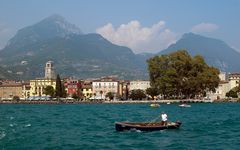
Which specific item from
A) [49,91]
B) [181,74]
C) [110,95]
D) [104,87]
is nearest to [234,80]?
[110,95]

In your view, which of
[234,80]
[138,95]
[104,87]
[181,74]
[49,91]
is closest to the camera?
[181,74]

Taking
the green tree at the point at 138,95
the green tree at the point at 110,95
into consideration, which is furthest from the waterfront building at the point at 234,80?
the green tree at the point at 110,95

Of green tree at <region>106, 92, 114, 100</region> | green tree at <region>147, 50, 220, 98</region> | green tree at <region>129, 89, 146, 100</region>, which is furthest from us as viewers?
green tree at <region>106, 92, 114, 100</region>

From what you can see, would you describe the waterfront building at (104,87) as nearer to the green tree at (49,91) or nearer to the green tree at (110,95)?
the green tree at (110,95)

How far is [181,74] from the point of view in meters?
130

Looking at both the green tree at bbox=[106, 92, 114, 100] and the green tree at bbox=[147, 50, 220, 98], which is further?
the green tree at bbox=[106, 92, 114, 100]

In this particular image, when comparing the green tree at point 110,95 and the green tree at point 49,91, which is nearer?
the green tree at point 49,91

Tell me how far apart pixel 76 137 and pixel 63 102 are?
13459 centimetres

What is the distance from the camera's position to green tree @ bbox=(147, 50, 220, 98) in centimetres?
12850

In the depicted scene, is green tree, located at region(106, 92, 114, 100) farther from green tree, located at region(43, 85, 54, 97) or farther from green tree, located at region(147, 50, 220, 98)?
green tree, located at region(147, 50, 220, 98)

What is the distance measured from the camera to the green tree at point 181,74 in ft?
422

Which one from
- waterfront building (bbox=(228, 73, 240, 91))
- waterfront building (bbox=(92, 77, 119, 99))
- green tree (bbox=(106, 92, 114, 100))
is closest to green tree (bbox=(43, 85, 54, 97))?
Result: waterfront building (bbox=(92, 77, 119, 99))

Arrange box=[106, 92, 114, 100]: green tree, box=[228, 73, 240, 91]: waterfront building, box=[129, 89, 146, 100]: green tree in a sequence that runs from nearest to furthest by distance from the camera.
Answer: box=[129, 89, 146, 100]: green tree, box=[106, 92, 114, 100]: green tree, box=[228, 73, 240, 91]: waterfront building

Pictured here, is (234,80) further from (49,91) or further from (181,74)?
(181,74)
